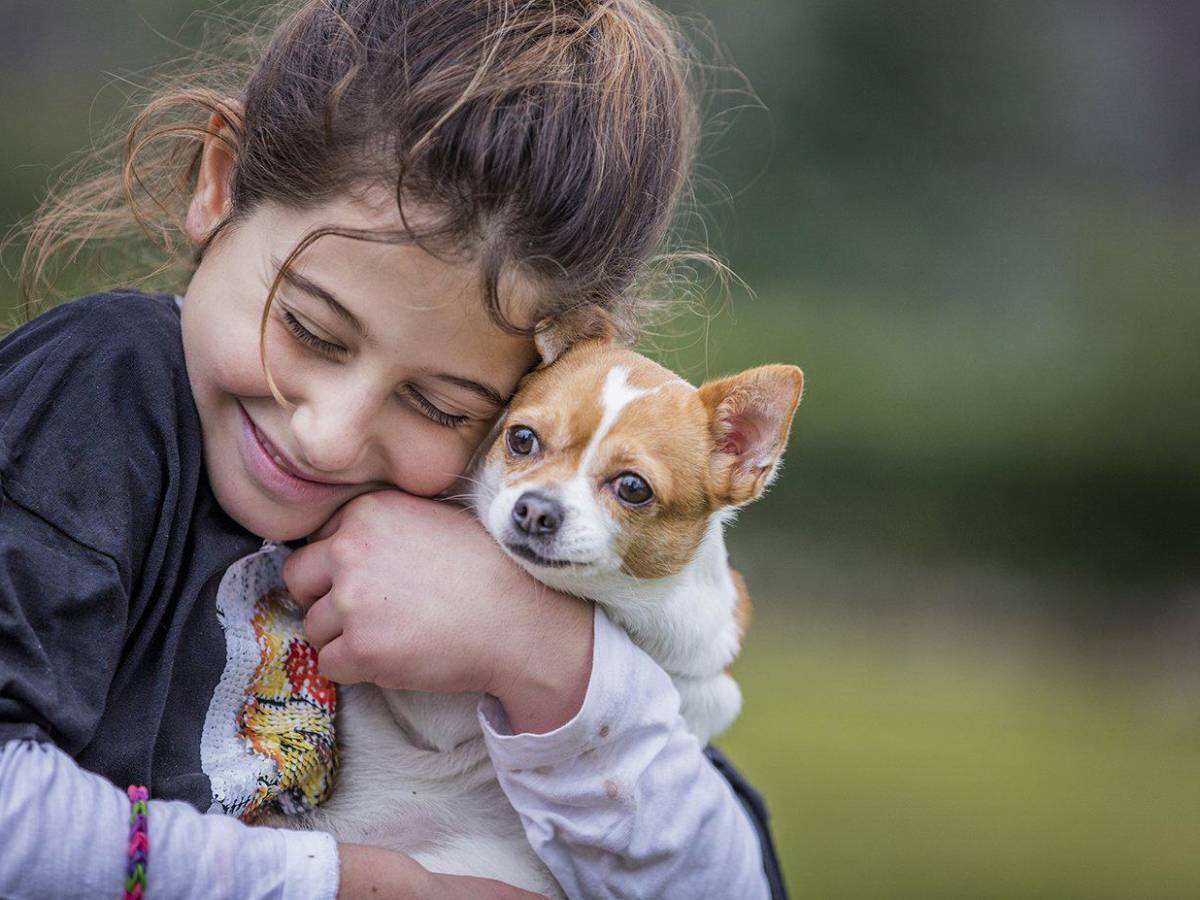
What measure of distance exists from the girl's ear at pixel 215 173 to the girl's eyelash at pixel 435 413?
302mm

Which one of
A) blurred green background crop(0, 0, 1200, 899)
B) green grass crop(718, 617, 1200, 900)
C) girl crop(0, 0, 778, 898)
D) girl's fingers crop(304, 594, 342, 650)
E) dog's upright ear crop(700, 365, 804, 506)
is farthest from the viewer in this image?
blurred green background crop(0, 0, 1200, 899)

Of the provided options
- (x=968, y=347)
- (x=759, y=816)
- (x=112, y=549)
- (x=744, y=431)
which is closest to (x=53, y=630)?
(x=112, y=549)

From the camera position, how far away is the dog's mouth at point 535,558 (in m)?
1.47

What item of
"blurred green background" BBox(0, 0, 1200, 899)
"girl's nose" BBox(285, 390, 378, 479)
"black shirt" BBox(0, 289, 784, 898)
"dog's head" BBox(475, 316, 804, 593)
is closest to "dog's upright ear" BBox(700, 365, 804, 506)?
"dog's head" BBox(475, 316, 804, 593)

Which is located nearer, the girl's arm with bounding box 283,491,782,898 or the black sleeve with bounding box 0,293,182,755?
the black sleeve with bounding box 0,293,182,755

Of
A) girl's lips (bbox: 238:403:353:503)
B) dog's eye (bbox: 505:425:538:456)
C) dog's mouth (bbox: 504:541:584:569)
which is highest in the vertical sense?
dog's eye (bbox: 505:425:538:456)

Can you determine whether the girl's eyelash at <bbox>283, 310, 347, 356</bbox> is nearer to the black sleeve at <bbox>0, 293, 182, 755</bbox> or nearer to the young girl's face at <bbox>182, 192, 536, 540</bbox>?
→ the young girl's face at <bbox>182, 192, 536, 540</bbox>

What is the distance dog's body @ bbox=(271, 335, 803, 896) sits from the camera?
148 cm

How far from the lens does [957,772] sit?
13.3ft

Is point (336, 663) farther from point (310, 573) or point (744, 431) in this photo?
point (744, 431)

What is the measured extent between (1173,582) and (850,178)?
227 centimetres

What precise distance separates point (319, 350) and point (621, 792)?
0.58m

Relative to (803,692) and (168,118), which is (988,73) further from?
(168,118)

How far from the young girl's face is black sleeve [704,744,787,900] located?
0.72 meters
